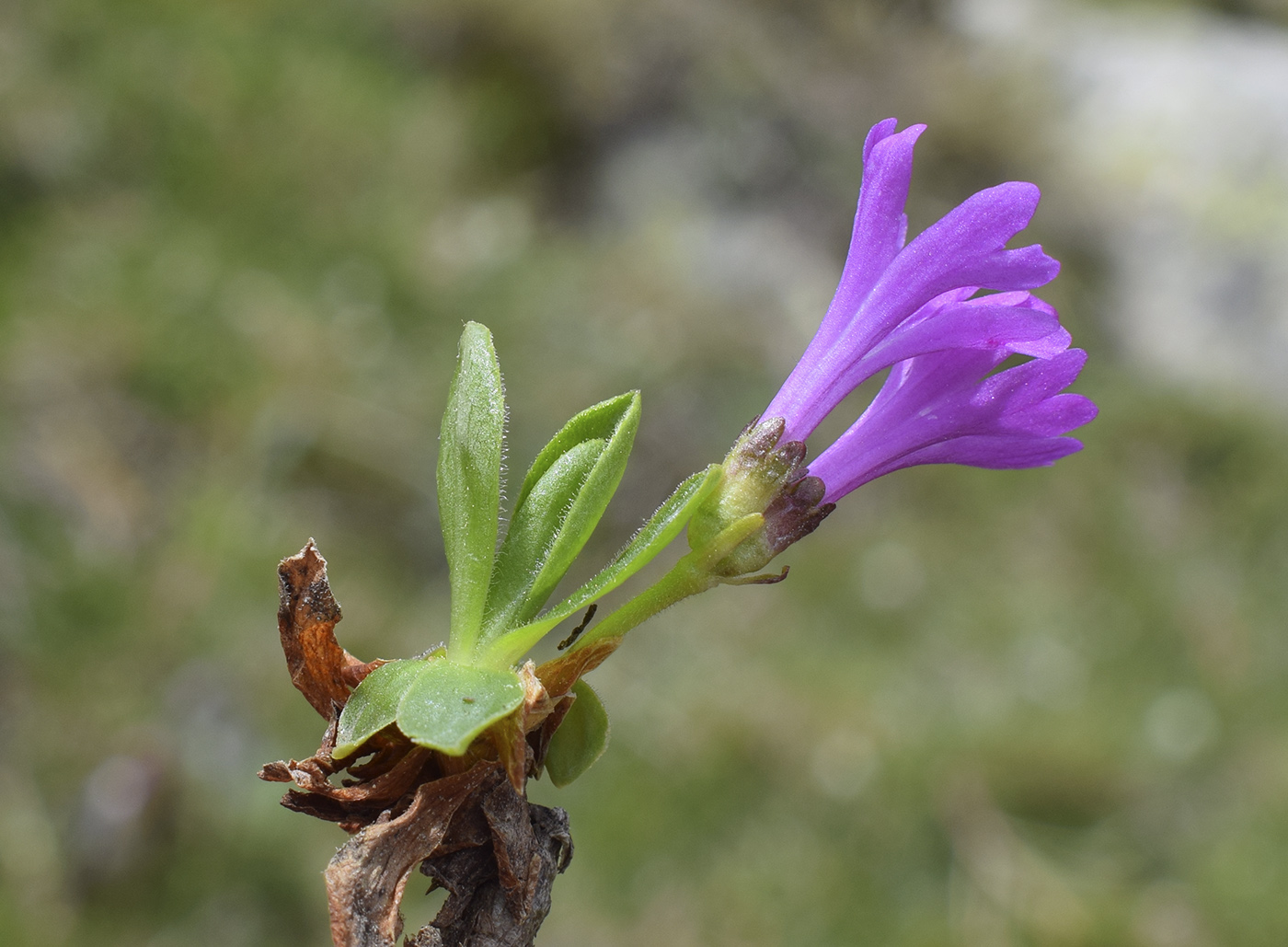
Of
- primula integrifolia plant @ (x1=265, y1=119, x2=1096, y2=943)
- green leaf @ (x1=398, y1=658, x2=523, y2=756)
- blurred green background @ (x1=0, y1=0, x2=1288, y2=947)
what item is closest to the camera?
green leaf @ (x1=398, y1=658, x2=523, y2=756)

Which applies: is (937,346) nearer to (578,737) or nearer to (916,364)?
(916,364)

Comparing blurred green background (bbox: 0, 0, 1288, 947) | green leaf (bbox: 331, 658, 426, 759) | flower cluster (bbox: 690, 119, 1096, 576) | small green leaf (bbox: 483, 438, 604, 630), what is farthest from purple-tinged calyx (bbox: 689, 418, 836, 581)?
blurred green background (bbox: 0, 0, 1288, 947)

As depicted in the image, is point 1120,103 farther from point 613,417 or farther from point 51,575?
point 613,417

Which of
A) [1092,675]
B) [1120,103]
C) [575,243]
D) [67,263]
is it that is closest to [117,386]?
[67,263]

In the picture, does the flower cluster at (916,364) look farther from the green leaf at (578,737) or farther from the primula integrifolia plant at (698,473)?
the green leaf at (578,737)

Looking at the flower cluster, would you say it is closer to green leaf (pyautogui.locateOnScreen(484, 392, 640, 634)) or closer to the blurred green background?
green leaf (pyautogui.locateOnScreen(484, 392, 640, 634))

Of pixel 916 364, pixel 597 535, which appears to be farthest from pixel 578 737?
pixel 597 535
